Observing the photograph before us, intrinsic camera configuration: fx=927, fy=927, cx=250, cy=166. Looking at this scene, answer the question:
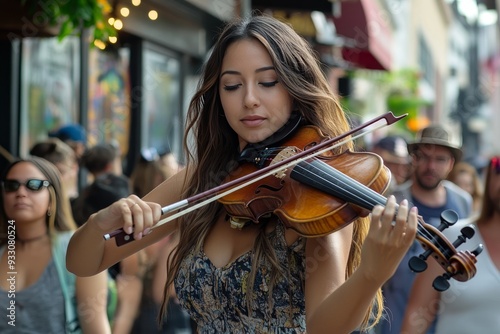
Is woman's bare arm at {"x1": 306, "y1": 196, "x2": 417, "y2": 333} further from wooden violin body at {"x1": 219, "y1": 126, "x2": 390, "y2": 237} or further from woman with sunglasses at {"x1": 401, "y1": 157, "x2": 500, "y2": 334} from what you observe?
woman with sunglasses at {"x1": 401, "y1": 157, "x2": 500, "y2": 334}

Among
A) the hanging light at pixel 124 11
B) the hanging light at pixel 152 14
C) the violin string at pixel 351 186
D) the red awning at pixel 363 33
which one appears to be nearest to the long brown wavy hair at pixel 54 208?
the violin string at pixel 351 186

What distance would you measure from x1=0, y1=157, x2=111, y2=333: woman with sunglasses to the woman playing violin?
34.5 inches

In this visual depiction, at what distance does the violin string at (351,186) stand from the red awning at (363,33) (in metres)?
7.53

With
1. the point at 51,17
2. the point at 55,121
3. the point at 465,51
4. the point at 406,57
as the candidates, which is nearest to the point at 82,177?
the point at 55,121

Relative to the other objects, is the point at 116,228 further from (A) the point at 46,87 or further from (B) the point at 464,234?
(A) the point at 46,87

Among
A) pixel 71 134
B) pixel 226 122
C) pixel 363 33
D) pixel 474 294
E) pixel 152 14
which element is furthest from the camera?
pixel 363 33

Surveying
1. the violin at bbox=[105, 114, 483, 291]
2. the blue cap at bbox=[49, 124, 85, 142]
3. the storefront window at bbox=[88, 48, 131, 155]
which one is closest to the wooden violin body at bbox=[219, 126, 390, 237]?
the violin at bbox=[105, 114, 483, 291]

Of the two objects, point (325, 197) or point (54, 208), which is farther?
point (54, 208)

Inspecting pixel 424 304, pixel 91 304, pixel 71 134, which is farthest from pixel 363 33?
pixel 91 304

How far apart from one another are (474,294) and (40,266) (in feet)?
5.13

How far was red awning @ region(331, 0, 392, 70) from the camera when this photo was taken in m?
10.3

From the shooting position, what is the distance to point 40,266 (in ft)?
10.9

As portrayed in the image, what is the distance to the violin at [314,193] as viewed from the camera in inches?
80.1

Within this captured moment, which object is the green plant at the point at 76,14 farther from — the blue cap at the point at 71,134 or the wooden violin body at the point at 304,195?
the wooden violin body at the point at 304,195
